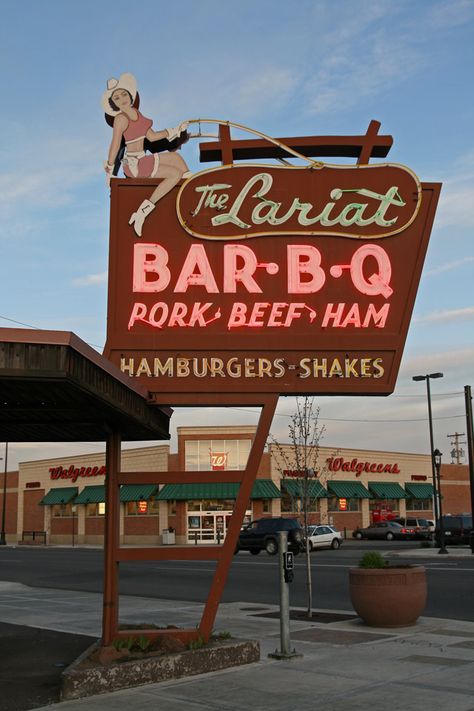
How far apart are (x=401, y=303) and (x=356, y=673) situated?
5.21 metres

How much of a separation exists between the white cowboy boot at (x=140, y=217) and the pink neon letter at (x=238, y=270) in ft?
4.26

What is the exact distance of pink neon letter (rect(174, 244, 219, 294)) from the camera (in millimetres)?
11508

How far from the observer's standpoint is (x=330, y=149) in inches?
483

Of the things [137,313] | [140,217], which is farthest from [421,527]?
[140,217]

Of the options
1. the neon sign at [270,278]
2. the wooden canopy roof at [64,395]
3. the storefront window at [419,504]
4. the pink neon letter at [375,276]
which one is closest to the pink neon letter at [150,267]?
the neon sign at [270,278]

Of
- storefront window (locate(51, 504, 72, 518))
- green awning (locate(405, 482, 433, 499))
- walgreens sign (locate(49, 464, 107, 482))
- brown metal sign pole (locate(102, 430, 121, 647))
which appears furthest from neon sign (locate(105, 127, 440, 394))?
green awning (locate(405, 482, 433, 499))

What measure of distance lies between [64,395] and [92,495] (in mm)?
55223

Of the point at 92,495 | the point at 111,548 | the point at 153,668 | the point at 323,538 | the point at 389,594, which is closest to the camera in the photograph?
the point at 153,668

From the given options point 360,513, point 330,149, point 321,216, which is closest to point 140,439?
→ point 321,216

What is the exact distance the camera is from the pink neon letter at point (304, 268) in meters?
11.6

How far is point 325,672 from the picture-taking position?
9633 millimetres

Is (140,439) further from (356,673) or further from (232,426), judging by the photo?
(232,426)

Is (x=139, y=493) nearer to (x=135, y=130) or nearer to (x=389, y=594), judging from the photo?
(x=389, y=594)

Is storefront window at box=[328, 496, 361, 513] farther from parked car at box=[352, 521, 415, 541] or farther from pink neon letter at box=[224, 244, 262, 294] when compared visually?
pink neon letter at box=[224, 244, 262, 294]
